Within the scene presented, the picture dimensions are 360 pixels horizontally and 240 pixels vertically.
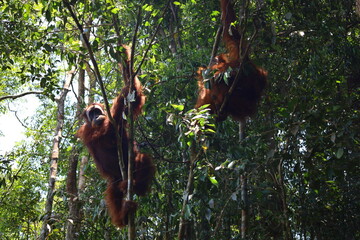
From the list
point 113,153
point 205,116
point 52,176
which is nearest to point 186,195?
point 205,116

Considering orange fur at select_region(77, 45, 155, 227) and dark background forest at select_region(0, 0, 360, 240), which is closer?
dark background forest at select_region(0, 0, 360, 240)

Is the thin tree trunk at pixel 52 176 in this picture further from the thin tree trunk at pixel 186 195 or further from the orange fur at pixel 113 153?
the thin tree trunk at pixel 186 195

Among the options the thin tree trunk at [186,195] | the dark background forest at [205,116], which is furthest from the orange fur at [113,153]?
the thin tree trunk at [186,195]

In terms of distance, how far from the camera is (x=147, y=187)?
13.5ft

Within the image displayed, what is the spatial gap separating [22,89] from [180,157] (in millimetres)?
6896

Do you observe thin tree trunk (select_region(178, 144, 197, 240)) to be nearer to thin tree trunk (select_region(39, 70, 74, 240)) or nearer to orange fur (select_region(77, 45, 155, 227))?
orange fur (select_region(77, 45, 155, 227))

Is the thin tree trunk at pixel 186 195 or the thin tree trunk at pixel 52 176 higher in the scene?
the thin tree trunk at pixel 52 176

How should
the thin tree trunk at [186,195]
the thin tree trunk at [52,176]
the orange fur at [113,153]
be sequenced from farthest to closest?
the orange fur at [113,153] < the thin tree trunk at [52,176] < the thin tree trunk at [186,195]

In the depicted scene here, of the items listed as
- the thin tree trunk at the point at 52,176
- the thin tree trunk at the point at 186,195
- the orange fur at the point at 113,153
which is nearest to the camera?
the thin tree trunk at the point at 186,195

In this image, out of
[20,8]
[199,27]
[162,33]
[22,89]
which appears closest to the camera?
[20,8]

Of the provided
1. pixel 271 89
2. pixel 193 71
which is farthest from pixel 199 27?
pixel 271 89

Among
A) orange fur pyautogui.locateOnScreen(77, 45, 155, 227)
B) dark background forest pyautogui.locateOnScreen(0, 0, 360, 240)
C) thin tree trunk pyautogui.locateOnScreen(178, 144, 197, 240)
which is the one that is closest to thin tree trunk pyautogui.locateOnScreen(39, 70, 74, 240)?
dark background forest pyautogui.locateOnScreen(0, 0, 360, 240)

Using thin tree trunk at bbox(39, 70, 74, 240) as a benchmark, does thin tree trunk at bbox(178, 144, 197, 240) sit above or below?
below

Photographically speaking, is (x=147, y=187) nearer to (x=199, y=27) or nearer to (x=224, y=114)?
(x=224, y=114)
